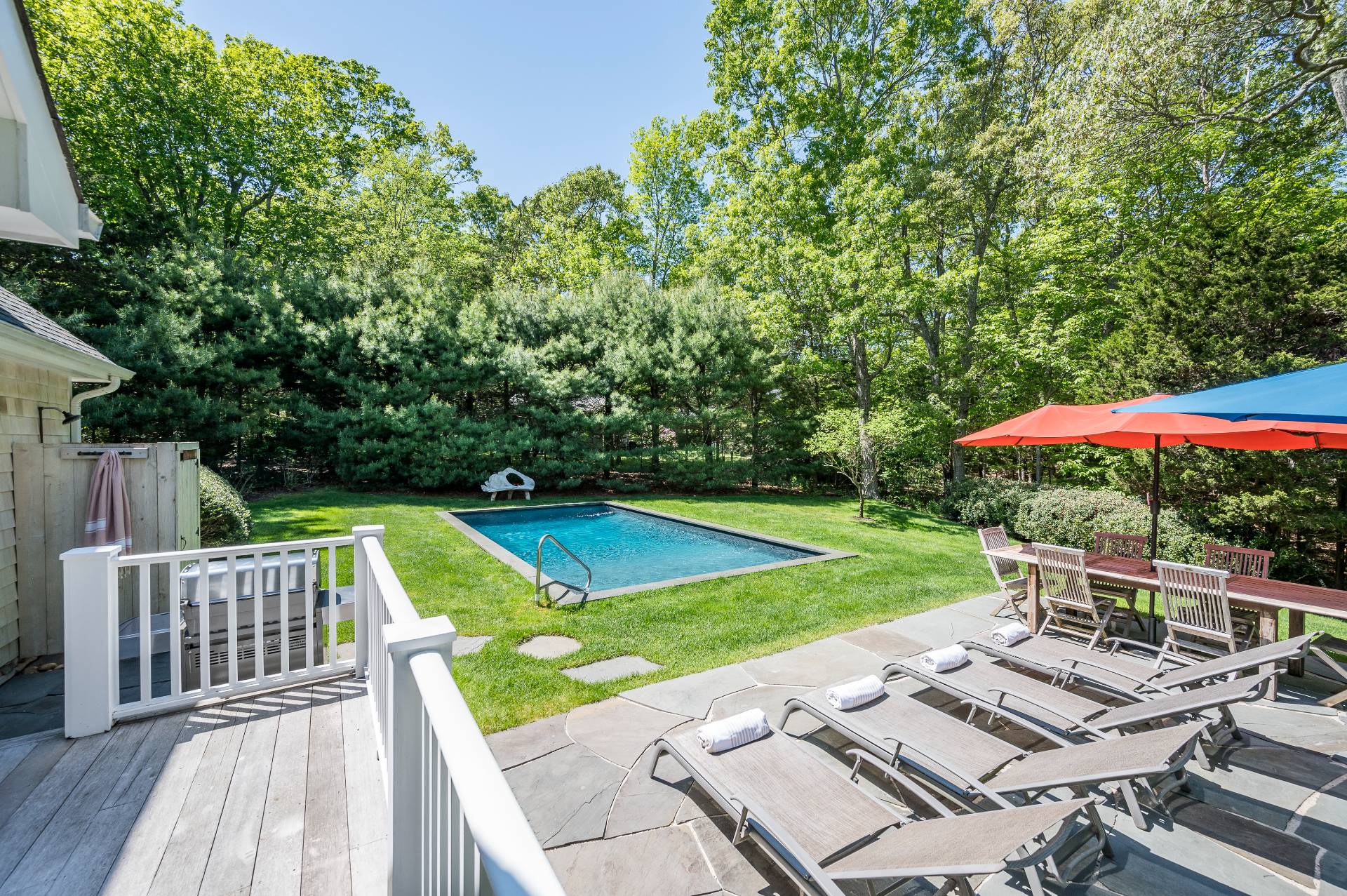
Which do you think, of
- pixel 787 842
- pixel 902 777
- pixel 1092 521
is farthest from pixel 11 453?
pixel 1092 521

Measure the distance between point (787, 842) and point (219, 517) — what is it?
7742 mm

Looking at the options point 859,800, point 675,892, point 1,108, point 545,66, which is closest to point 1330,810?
point 859,800

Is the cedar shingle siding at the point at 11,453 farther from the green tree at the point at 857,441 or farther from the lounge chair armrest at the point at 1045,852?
the green tree at the point at 857,441

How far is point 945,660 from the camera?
3.93 meters

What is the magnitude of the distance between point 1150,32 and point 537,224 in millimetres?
23186

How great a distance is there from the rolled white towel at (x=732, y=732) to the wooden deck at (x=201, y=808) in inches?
60.5

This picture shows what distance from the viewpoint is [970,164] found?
1425 centimetres

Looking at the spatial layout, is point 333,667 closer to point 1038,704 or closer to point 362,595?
point 362,595

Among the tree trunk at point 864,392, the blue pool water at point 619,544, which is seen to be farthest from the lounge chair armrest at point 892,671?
the tree trunk at point 864,392

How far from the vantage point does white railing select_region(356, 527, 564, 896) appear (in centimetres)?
86

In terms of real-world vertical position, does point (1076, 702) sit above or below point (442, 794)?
below

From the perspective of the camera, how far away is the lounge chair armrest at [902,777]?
2.52 m

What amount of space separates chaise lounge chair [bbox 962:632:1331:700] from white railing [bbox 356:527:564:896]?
13.6 feet

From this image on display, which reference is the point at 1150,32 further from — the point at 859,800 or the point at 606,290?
the point at 606,290
